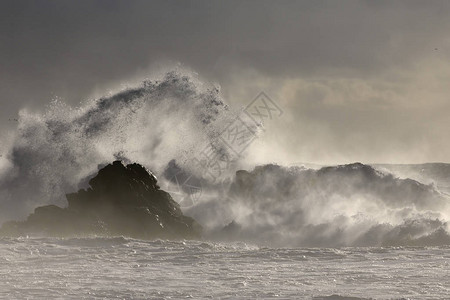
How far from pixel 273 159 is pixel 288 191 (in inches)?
86.5

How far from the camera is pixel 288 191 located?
73.1 ft

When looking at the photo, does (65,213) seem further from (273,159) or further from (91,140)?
(273,159)

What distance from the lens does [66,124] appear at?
24047 mm

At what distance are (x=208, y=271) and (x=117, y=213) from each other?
636 centimetres

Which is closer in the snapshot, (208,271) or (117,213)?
(208,271)

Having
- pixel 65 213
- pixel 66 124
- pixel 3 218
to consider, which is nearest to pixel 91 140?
pixel 66 124

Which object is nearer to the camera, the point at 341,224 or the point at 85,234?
the point at 85,234

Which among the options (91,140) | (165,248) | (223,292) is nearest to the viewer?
(223,292)

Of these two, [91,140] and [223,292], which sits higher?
[91,140]

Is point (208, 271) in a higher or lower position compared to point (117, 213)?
lower

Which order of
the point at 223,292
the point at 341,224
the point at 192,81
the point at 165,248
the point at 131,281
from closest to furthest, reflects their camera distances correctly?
the point at 223,292, the point at 131,281, the point at 165,248, the point at 341,224, the point at 192,81

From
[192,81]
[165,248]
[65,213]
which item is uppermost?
[192,81]

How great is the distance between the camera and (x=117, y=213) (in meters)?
18.7

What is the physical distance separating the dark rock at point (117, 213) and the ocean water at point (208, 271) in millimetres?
1987
